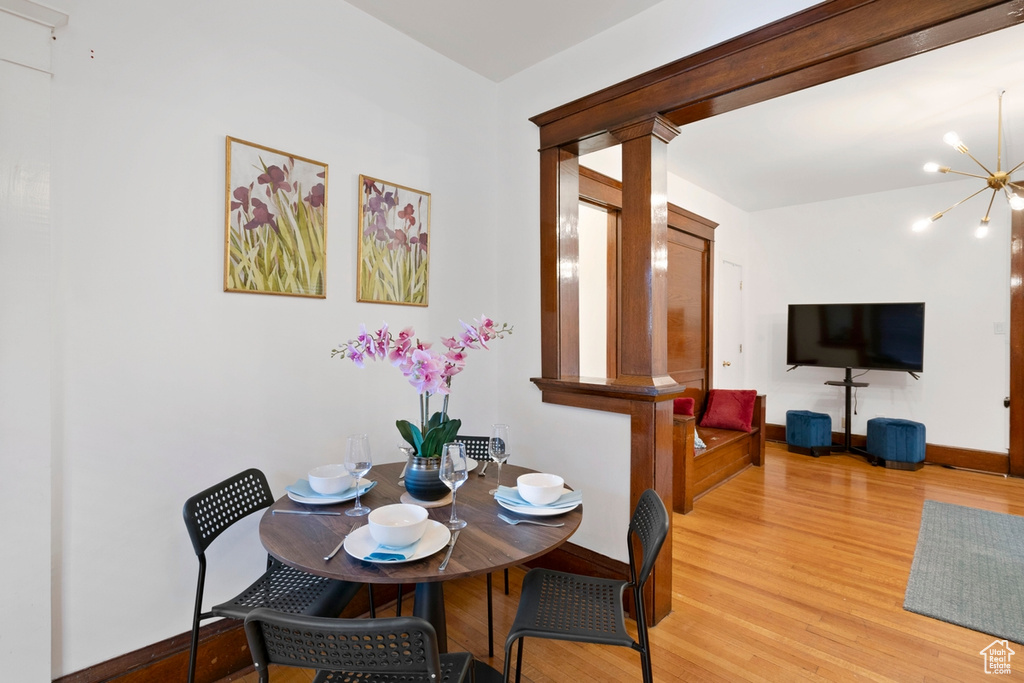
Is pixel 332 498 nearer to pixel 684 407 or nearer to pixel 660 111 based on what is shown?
pixel 660 111

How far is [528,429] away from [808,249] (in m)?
4.85

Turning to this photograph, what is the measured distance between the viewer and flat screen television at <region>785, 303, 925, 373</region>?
15.9 ft

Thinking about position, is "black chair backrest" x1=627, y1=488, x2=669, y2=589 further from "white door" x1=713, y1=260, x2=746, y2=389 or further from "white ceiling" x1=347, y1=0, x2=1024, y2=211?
"white door" x1=713, y1=260, x2=746, y2=389

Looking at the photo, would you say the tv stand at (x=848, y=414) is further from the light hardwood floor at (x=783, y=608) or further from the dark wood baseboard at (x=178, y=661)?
the dark wood baseboard at (x=178, y=661)

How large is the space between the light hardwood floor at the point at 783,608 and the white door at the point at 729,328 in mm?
1805

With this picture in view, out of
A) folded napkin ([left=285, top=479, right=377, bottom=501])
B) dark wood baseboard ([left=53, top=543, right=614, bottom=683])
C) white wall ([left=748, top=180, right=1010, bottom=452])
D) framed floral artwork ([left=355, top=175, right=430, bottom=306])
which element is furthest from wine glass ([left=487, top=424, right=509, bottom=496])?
white wall ([left=748, top=180, right=1010, bottom=452])

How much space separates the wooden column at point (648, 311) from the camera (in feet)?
7.18

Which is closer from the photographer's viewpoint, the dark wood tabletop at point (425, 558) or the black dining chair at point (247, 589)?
the dark wood tabletop at point (425, 558)

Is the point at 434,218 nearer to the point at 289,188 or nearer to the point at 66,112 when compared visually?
the point at 289,188

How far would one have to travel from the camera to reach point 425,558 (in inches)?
48.8

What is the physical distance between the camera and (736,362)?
5789 mm

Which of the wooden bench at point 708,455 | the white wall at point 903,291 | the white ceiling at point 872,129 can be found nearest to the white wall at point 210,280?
the wooden bench at point 708,455

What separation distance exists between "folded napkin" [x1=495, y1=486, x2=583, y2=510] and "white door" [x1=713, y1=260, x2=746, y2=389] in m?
4.14

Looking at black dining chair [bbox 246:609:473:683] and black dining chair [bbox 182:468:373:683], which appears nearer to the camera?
black dining chair [bbox 246:609:473:683]
